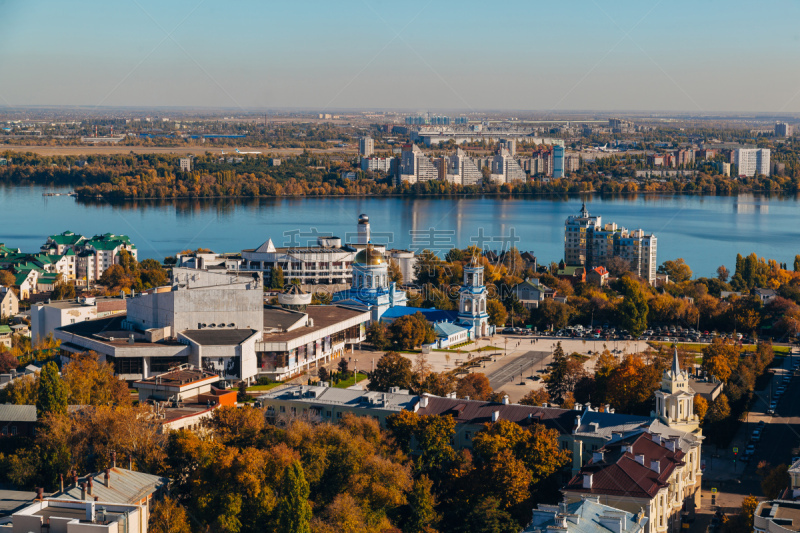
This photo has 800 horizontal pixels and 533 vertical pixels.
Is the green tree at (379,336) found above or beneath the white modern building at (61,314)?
beneath

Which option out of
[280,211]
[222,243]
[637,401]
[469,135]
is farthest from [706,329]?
[469,135]

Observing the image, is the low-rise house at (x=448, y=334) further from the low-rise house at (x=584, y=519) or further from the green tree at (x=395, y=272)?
the low-rise house at (x=584, y=519)

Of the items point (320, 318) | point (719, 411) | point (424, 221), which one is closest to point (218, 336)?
point (320, 318)

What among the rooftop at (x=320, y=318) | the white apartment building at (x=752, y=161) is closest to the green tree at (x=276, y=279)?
the rooftop at (x=320, y=318)

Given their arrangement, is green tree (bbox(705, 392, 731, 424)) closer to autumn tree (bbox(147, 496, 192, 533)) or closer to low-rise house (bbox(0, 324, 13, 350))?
autumn tree (bbox(147, 496, 192, 533))

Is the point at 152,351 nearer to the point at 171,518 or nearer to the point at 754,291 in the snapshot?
the point at 171,518

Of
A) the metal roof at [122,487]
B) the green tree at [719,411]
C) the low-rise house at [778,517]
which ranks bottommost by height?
the green tree at [719,411]

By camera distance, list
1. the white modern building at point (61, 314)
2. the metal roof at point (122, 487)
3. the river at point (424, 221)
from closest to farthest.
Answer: the metal roof at point (122, 487)
the white modern building at point (61, 314)
the river at point (424, 221)
